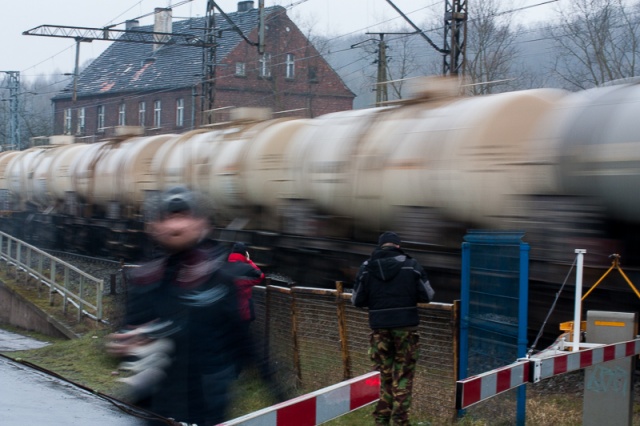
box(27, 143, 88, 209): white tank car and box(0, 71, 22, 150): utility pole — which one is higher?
box(0, 71, 22, 150): utility pole

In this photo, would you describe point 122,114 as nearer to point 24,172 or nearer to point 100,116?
point 100,116

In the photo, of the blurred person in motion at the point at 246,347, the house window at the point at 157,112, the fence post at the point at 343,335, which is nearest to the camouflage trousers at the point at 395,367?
the fence post at the point at 343,335

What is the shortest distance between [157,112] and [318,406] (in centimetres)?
4994

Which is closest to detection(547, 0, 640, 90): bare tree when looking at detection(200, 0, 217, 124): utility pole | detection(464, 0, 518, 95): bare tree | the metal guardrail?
detection(464, 0, 518, 95): bare tree

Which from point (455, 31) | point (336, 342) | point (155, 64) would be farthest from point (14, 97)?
point (336, 342)

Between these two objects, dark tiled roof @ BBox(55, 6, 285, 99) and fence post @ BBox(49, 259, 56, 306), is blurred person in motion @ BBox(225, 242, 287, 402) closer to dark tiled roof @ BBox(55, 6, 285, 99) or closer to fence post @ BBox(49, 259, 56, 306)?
fence post @ BBox(49, 259, 56, 306)

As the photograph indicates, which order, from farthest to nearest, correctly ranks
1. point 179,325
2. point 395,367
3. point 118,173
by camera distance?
1. point 118,173
2. point 395,367
3. point 179,325

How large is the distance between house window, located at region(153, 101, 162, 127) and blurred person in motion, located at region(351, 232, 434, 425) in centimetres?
4567

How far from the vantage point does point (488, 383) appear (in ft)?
16.3

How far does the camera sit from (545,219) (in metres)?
9.25

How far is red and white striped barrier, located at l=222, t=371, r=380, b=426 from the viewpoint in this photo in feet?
10.6

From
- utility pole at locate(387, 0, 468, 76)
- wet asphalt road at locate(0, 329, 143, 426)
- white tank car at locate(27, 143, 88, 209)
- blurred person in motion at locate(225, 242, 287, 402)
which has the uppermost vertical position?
utility pole at locate(387, 0, 468, 76)

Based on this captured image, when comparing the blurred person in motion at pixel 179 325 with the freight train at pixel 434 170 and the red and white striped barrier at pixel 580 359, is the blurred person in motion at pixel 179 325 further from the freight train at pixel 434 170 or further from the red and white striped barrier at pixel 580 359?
the red and white striped barrier at pixel 580 359

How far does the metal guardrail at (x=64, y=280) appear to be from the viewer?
1719 cm
